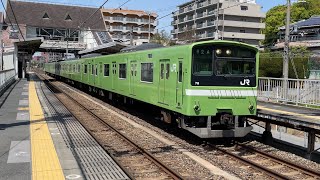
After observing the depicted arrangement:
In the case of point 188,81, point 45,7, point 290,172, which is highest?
point 45,7

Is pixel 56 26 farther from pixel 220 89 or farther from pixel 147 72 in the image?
pixel 220 89

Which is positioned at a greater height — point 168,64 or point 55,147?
point 168,64

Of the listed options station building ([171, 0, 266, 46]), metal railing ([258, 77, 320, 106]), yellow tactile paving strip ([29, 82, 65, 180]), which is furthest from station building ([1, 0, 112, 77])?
yellow tactile paving strip ([29, 82, 65, 180])

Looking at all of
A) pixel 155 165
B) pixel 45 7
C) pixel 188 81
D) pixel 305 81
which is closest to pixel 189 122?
pixel 188 81

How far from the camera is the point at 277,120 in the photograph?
11656 mm

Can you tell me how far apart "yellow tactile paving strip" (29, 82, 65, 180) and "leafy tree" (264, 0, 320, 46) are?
68.2m

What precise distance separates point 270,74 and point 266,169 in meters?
27.9

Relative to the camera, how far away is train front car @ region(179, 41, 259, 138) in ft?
34.9

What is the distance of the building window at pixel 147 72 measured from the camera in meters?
13.8

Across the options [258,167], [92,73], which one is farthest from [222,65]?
[92,73]

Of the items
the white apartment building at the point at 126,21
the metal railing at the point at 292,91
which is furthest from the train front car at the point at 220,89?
the white apartment building at the point at 126,21

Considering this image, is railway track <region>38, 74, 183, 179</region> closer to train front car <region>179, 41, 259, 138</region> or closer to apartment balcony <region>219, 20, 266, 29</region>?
train front car <region>179, 41, 259, 138</region>

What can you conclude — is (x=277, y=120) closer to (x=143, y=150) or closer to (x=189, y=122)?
(x=189, y=122)

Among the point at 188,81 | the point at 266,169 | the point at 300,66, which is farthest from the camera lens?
the point at 300,66
